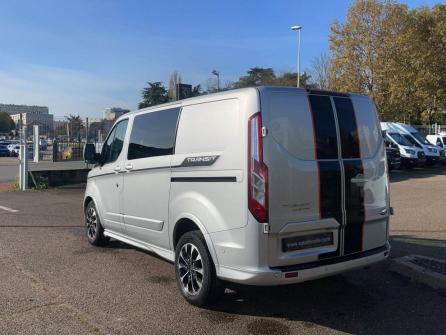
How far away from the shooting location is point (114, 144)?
6.84 meters

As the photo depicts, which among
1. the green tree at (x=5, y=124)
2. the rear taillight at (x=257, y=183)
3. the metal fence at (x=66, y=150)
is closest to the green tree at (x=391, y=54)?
the metal fence at (x=66, y=150)

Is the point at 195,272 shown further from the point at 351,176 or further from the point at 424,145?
the point at 424,145

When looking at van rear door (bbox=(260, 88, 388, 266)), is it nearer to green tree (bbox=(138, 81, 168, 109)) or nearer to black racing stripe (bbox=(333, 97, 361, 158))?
black racing stripe (bbox=(333, 97, 361, 158))

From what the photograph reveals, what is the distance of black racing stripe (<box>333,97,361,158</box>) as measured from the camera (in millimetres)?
4664

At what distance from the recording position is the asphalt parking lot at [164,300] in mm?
4297

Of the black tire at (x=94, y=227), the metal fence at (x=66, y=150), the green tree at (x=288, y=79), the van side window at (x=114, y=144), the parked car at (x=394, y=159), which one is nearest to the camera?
the van side window at (x=114, y=144)

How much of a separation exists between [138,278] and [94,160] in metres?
2.34

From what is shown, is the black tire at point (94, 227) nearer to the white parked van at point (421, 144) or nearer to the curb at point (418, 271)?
the curb at point (418, 271)

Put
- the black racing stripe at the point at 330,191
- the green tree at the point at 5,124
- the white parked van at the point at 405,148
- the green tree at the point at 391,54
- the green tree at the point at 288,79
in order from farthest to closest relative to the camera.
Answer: the green tree at the point at 5,124, the green tree at the point at 288,79, the green tree at the point at 391,54, the white parked van at the point at 405,148, the black racing stripe at the point at 330,191

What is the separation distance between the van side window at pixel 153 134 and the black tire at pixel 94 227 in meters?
1.63

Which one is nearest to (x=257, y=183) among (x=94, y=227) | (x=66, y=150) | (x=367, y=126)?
(x=367, y=126)

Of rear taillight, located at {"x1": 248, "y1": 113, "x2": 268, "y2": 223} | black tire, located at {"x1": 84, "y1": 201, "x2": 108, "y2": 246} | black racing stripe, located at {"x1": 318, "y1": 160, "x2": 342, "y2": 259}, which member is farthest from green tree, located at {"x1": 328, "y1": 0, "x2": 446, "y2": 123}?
rear taillight, located at {"x1": 248, "y1": 113, "x2": 268, "y2": 223}

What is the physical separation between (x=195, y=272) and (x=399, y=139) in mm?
24104

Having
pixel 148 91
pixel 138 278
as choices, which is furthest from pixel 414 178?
pixel 148 91
